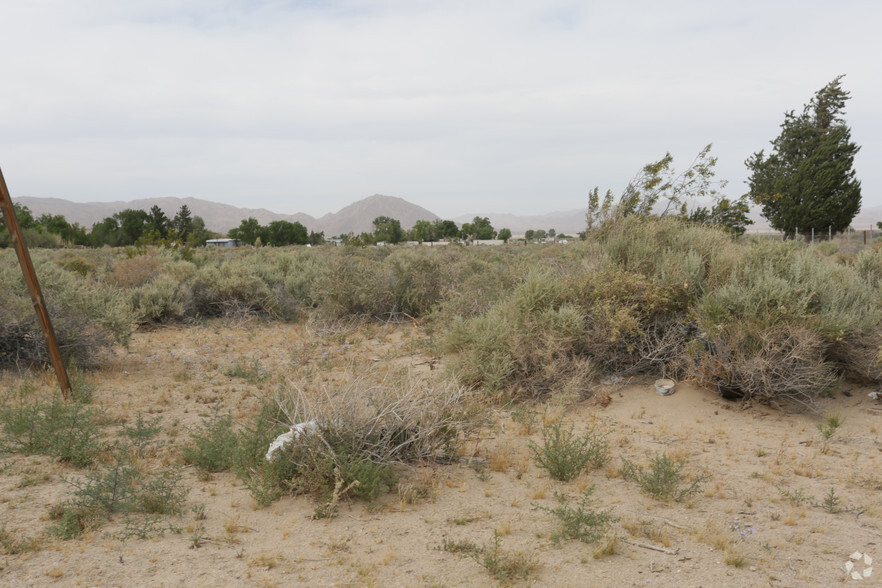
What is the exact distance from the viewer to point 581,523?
3.90 m

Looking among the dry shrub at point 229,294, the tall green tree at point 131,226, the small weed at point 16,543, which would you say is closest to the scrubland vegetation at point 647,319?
the dry shrub at point 229,294

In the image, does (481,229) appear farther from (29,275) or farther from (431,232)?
(29,275)

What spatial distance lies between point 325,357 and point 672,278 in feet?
18.8

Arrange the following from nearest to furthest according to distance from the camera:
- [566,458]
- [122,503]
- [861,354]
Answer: [122,503] → [566,458] → [861,354]

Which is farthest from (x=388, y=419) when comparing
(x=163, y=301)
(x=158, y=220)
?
(x=158, y=220)

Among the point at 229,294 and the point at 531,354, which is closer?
the point at 531,354

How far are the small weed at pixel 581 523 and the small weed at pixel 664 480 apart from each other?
1.87ft

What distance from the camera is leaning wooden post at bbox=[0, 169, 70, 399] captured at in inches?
241

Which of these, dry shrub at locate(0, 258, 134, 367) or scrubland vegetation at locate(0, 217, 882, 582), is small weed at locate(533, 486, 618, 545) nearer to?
scrubland vegetation at locate(0, 217, 882, 582)

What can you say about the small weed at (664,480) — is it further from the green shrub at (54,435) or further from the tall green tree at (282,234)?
the tall green tree at (282,234)

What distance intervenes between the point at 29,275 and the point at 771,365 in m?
8.55

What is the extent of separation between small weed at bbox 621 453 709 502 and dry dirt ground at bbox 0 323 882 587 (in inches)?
2.5

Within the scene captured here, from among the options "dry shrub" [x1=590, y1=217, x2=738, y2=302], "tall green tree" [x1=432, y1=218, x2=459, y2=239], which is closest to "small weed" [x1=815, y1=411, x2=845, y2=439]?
"dry shrub" [x1=590, y1=217, x2=738, y2=302]

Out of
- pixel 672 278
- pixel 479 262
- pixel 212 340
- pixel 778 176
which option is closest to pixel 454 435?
pixel 672 278
